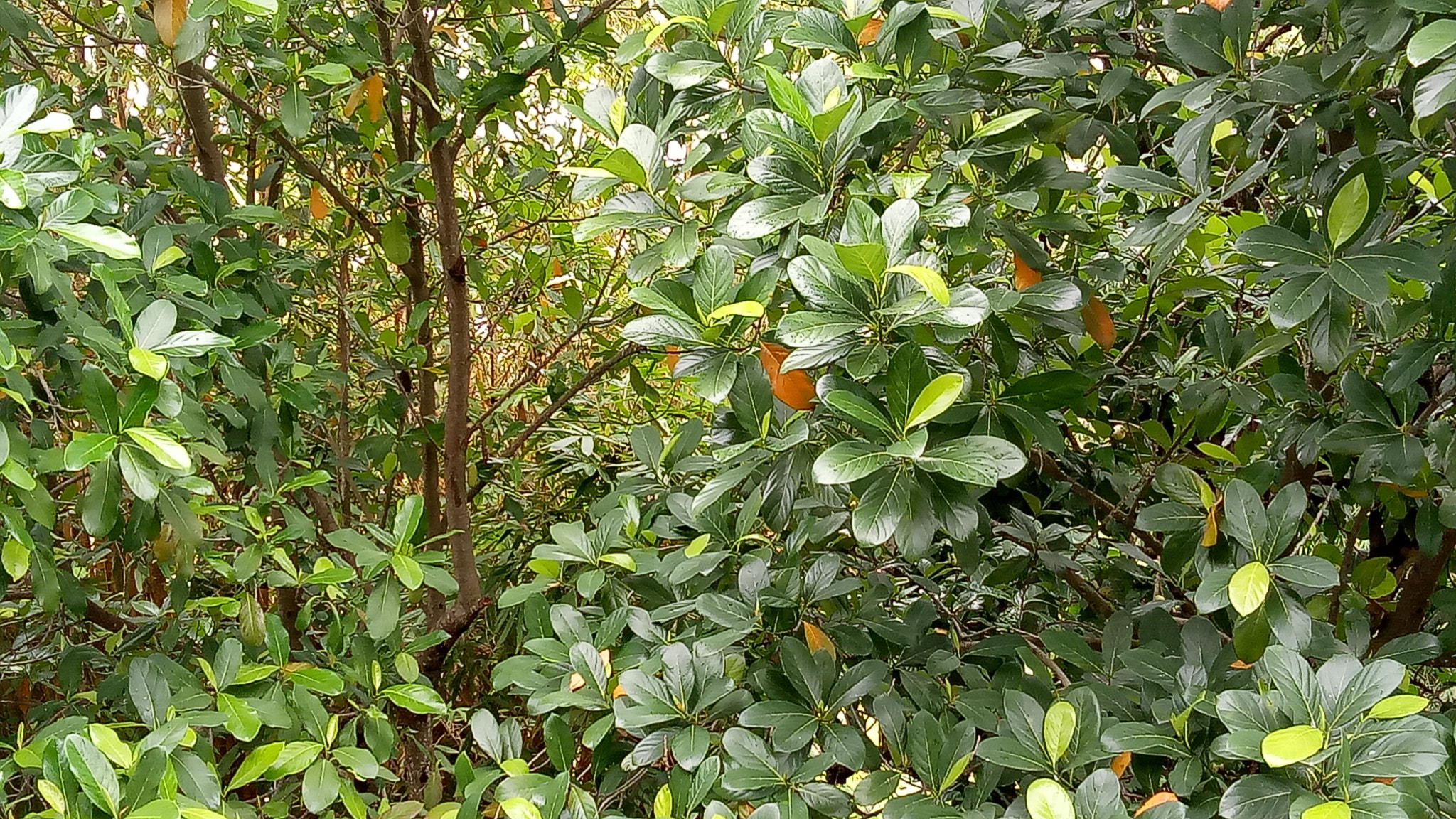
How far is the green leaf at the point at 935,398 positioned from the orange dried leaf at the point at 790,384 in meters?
0.16

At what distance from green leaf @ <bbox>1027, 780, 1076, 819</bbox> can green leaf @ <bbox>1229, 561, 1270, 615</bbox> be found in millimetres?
243

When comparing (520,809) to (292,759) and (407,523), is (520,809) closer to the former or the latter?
(292,759)

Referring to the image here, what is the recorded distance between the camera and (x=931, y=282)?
30.3 inches

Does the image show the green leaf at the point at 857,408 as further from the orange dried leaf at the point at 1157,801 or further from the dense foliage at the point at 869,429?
the orange dried leaf at the point at 1157,801

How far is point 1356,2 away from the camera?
37.2 inches

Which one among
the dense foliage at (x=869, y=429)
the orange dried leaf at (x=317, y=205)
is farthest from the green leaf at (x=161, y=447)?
the orange dried leaf at (x=317, y=205)

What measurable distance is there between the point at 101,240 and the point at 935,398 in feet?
2.39

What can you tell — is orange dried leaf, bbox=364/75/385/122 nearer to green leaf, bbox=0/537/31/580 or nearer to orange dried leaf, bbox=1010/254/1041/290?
green leaf, bbox=0/537/31/580

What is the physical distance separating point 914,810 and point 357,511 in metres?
2.03

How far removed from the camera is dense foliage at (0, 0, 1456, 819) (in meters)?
0.88

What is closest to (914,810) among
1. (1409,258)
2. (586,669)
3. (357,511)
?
(586,669)

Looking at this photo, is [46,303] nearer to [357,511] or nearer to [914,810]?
[914,810]

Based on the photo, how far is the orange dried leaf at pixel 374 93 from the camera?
1.73 m

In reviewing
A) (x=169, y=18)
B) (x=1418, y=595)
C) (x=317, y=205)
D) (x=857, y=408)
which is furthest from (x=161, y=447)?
(x=1418, y=595)
